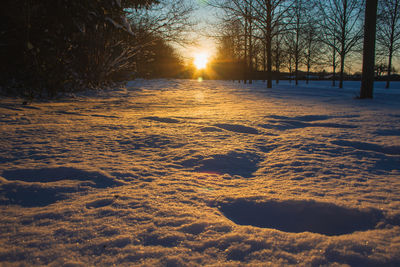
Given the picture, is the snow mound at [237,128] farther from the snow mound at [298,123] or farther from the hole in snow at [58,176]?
the hole in snow at [58,176]

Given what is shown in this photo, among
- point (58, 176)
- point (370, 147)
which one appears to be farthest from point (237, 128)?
point (58, 176)

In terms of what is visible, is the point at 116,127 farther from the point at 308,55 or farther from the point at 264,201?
the point at 308,55

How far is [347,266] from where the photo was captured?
61 centimetres

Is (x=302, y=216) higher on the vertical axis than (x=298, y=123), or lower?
lower

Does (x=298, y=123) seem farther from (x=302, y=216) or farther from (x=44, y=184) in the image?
(x=44, y=184)

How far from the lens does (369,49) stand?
536cm

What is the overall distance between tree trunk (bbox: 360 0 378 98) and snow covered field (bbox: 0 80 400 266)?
447 centimetres

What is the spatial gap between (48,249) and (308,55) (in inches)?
945

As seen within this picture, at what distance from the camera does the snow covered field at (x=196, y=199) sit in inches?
25.8

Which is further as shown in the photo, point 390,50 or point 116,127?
point 390,50

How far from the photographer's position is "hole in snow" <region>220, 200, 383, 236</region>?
82 centimetres

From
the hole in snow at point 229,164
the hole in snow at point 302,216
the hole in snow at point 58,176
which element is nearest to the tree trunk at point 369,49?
the hole in snow at point 229,164

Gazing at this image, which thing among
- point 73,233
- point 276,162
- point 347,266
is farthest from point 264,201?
point 73,233

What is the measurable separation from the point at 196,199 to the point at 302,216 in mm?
420
